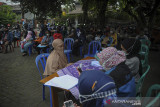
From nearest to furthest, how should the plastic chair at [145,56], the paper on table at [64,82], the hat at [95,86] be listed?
the hat at [95,86] < the paper on table at [64,82] < the plastic chair at [145,56]

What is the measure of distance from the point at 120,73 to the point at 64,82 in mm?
907

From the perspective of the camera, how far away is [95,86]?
136 centimetres

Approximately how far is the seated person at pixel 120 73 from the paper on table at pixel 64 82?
55 cm

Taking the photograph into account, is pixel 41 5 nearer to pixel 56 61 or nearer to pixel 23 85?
pixel 23 85

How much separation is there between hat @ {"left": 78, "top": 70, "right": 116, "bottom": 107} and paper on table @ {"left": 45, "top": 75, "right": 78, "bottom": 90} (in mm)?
711

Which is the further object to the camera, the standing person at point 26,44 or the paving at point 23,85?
the standing person at point 26,44

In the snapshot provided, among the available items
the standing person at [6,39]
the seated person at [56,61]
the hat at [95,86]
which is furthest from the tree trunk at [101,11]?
the hat at [95,86]

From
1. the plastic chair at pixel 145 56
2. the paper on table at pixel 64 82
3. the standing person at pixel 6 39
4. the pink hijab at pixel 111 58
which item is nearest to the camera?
the pink hijab at pixel 111 58

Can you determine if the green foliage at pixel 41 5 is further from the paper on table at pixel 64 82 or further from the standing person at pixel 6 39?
the paper on table at pixel 64 82

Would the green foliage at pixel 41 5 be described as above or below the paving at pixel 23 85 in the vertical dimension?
above

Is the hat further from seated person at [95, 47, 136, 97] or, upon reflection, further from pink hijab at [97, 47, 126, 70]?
pink hijab at [97, 47, 126, 70]

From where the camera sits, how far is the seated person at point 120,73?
162 cm

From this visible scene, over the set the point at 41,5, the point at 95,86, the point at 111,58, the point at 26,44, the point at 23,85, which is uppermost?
the point at 41,5

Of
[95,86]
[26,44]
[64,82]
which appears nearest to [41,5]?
[26,44]
